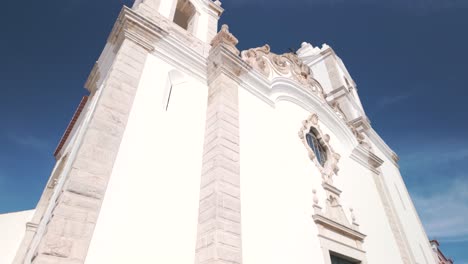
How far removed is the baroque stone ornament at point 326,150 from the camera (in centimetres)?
763

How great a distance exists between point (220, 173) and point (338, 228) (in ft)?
11.1

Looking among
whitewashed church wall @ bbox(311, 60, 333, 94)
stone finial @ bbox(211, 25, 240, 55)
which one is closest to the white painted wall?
stone finial @ bbox(211, 25, 240, 55)

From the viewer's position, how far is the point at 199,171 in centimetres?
516

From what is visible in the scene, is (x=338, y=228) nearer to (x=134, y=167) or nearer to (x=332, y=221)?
(x=332, y=221)

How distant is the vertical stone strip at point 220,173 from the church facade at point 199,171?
24mm

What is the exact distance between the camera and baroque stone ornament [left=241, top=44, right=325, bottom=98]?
8.49 metres

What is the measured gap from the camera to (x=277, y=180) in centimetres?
606

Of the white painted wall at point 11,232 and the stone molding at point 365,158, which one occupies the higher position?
the stone molding at point 365,158

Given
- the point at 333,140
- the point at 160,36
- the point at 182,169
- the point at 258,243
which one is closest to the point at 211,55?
the point at 160,36

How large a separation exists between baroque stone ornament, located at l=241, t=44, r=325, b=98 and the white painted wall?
6505mm

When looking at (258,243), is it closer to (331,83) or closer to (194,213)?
(194,213)

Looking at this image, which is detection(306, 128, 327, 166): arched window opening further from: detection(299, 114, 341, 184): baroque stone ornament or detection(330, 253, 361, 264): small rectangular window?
detection(330, 253, 361, 264): small rectangular window

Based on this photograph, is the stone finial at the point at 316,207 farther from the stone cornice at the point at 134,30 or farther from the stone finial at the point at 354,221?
the stone cornice at the point at 134,30

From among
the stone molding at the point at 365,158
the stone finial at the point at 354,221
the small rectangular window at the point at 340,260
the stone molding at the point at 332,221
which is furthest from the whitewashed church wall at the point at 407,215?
the small rectangular window at the point at 340,260
